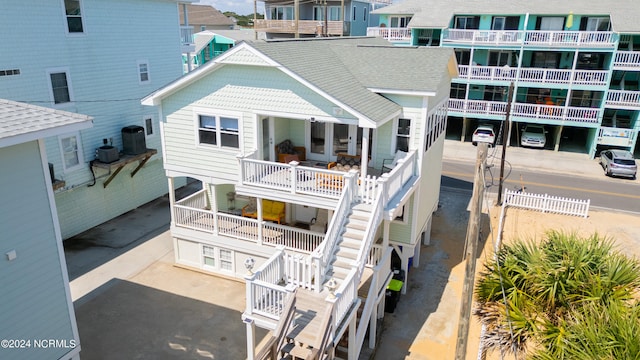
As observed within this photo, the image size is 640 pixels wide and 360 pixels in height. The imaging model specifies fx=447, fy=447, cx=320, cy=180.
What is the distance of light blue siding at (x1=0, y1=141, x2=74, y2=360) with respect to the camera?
922cm

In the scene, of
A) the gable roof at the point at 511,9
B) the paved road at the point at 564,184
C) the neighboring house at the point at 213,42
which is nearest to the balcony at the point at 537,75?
the gable roof at the point at 511,9

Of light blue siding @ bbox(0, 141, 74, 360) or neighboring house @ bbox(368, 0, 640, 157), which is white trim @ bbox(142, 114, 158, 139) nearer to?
light blue siding @ bbox(0, 141, 74, 360)

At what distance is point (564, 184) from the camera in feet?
96.2

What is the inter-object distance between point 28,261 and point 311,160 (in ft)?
35.7

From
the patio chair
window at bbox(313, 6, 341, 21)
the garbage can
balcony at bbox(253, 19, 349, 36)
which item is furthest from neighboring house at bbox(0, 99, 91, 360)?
window at bbox(313, 6, 341, 21)

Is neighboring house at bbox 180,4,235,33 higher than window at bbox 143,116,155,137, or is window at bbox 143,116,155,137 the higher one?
neighboring house at bbox 180,4,235,33

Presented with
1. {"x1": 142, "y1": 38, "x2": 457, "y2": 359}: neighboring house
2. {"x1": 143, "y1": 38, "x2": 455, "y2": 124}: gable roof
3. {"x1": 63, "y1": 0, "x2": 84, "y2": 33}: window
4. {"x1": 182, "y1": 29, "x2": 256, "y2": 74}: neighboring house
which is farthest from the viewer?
{"x1": 182, "y1": 29, "x2": 256, "y2": 74}: neighboring house

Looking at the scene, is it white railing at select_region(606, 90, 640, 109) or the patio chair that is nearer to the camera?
the patio chair

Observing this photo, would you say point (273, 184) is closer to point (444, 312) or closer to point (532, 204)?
point (444, 312)

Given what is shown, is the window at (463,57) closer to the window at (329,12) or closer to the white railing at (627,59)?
Answer: the white railing at (627,59)

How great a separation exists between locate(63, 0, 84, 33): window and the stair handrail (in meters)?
14.9

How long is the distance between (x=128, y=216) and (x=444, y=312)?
1680 cm

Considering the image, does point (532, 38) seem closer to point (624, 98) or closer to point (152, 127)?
point (624, 98)

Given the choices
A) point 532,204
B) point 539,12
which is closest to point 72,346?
point 532,204
